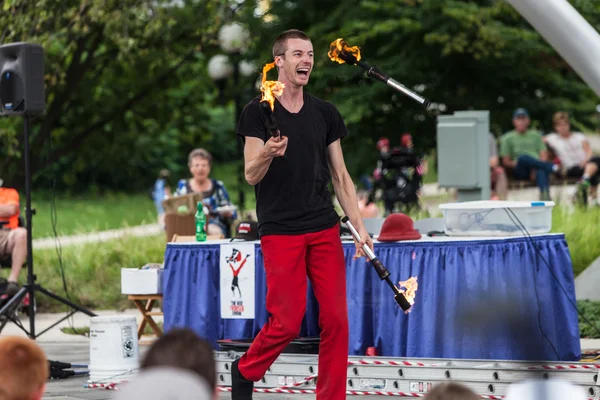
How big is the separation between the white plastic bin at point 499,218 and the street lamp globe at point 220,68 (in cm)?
1111

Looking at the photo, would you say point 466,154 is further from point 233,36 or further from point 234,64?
point 234,64

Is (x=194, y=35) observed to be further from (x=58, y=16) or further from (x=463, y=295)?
(x=463, y=295)

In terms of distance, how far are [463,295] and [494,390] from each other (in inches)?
35.6

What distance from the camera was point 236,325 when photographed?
A: 927 centimetres

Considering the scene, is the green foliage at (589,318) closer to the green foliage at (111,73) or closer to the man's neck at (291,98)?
the man's neck at (291,98)

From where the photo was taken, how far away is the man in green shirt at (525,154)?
1772 cm

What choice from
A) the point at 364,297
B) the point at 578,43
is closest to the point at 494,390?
the point at 364,297

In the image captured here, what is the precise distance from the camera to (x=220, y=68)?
1962 centimetres

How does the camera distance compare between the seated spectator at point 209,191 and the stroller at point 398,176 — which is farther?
the stroller at point 398,176

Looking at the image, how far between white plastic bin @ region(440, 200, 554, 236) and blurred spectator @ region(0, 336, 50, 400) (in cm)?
533

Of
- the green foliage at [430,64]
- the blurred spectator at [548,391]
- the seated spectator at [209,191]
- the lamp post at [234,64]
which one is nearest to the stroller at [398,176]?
the green foliage at [430,64]

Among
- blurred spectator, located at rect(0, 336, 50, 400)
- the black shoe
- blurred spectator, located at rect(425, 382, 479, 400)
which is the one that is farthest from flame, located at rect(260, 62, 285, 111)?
blurred spectator, located at rect(425, 382, 479, 400)

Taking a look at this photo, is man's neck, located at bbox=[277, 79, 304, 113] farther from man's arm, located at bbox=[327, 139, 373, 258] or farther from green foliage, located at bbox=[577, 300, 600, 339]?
green foliage, located at bbox=[577, 300, 600, 339]

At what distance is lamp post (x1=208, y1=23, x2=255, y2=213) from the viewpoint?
18.6m
